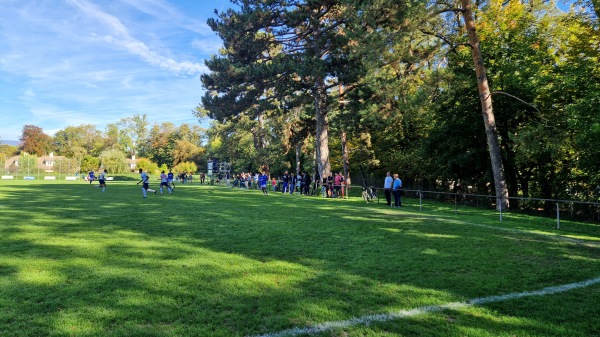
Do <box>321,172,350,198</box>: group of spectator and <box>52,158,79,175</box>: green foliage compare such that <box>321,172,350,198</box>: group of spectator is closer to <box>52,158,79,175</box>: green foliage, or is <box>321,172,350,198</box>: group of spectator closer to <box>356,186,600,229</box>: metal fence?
<box>356,186,600,229</box>: metal fence

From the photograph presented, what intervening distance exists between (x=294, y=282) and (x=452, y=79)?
16.3 m

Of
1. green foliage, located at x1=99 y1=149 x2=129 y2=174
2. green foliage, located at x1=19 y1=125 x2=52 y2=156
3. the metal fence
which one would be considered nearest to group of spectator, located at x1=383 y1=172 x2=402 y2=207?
the metal fence

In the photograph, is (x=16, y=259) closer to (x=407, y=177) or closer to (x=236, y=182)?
(x=407, y=177)

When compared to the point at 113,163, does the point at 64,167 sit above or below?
below

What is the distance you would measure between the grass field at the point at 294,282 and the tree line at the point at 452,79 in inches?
305

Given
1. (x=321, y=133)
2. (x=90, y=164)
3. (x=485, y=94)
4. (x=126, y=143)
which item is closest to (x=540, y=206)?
(x=485, y=94)

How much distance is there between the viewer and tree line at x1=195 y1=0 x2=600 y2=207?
16484mm

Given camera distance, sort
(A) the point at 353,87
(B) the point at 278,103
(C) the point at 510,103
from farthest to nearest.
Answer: (B) the point at 278,103
(A) the point at 353,87
(C) the point at 510,103

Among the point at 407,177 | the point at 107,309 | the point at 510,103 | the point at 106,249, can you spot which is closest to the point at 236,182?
the point at 407,177

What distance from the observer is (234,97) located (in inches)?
1030

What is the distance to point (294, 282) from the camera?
552cm

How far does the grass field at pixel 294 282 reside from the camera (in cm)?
404

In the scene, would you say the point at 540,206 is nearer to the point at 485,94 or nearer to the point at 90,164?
the point at 485,94

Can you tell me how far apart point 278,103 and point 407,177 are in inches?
504
